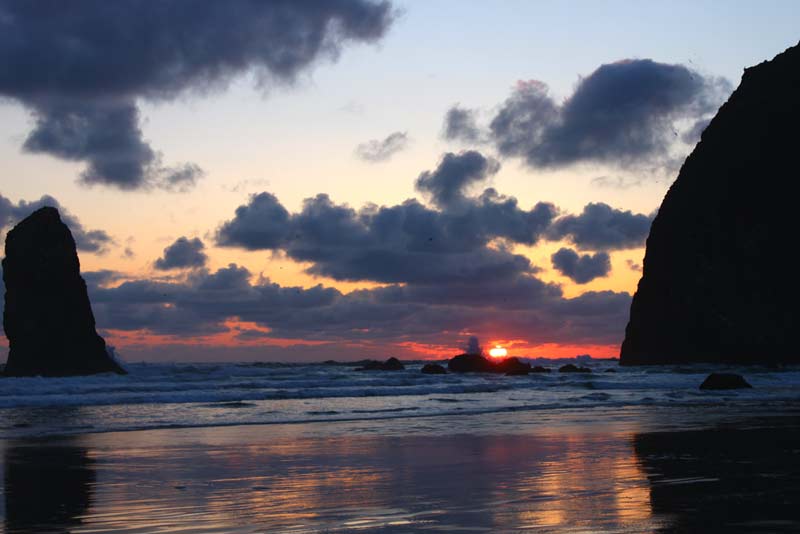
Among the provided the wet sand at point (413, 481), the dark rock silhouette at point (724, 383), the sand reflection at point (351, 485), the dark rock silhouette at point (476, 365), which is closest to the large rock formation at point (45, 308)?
the dark rock silhouette at point (476, 365)

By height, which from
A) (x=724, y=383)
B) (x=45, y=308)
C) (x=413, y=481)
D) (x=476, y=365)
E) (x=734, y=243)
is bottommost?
(x=413, y=481)

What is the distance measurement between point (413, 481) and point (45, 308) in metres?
63.9

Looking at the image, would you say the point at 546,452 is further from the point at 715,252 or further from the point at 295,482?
the point at 715,252

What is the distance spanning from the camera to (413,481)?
1300 cm

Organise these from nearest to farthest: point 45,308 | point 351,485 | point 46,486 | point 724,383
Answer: point 351,485, point 46,486, point 724,383, point 45,308

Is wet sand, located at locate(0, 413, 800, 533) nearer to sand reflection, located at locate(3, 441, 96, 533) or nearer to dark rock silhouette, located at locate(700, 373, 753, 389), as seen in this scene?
sand reflection, located at locate(3, 441, 96, 533)

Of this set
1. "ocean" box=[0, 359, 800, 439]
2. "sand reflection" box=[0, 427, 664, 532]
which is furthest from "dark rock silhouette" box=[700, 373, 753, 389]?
"sand reflection" box=[0, 427, 664, 532]

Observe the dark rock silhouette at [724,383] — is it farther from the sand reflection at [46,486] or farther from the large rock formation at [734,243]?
the large rock formation at [734,243]

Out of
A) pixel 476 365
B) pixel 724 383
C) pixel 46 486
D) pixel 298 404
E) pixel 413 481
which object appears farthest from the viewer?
pixel 476 365

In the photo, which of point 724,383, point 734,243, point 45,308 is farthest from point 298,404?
point 734,243

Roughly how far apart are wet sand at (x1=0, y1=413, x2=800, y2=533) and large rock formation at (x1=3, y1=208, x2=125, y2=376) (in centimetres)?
5104

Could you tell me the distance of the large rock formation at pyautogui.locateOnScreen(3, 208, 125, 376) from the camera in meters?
68.9

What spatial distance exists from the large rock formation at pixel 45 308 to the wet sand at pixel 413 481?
5104cm

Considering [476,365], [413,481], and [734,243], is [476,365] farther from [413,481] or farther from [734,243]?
[413,481]
